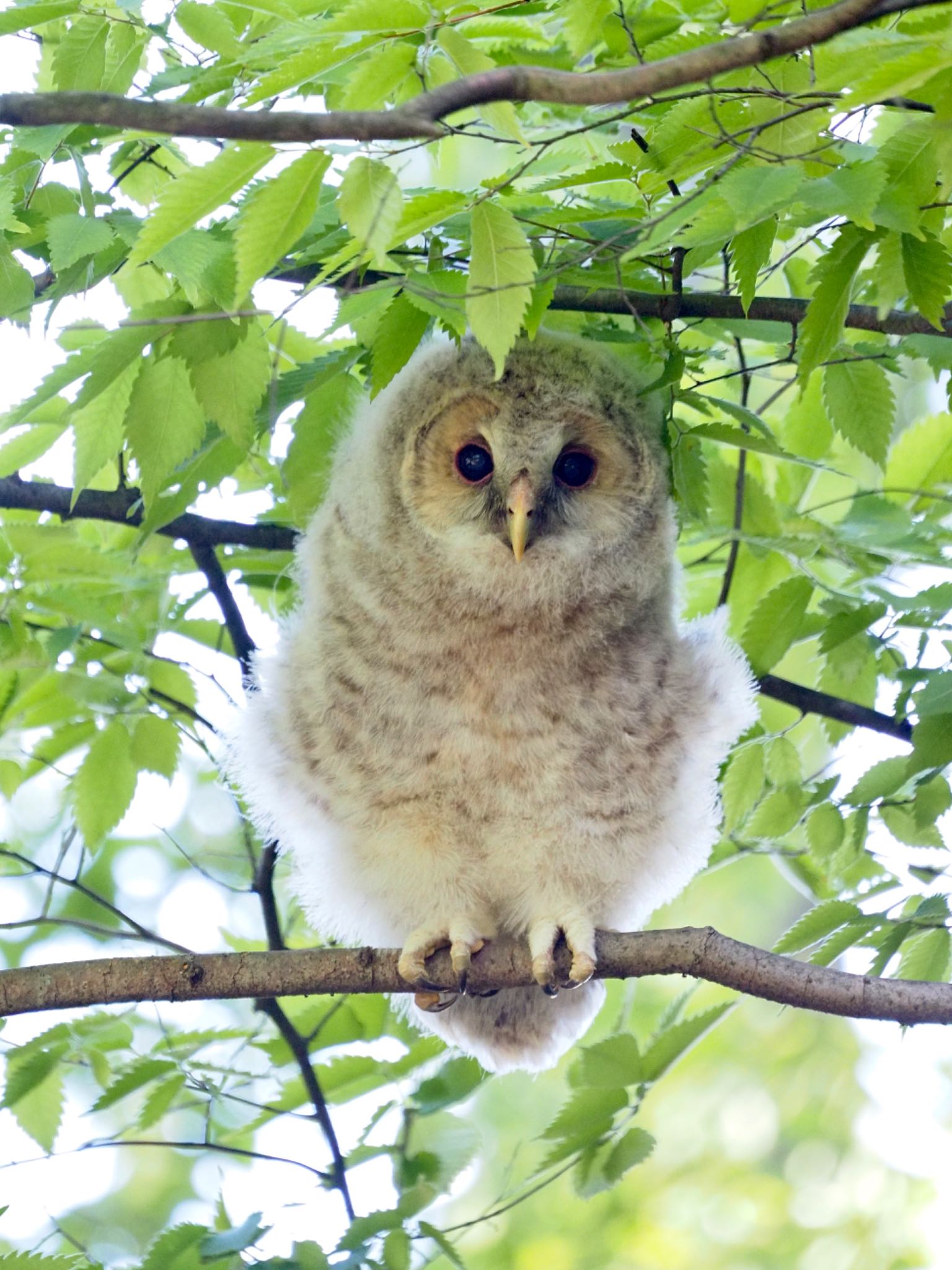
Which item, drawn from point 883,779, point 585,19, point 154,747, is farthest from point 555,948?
point 585,19

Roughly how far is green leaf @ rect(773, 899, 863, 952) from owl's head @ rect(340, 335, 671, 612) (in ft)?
2.59

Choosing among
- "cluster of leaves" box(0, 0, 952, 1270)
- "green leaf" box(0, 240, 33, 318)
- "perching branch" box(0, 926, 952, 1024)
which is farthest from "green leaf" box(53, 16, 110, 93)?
"perching branch" box(0, 926, 952, 1024)

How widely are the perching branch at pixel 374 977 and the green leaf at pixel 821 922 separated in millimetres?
143

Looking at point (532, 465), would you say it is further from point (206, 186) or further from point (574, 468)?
point (206, 186)

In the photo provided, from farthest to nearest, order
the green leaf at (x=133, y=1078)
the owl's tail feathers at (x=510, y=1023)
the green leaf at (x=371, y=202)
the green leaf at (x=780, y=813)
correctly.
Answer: the owl's tail feathers at (x=510, y=1023)
the green leaf at (x=780, y=813)
the green leaf at (x=133, y=1078)
the green leaf at (x=371, y=202)

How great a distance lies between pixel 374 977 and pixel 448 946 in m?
0.42

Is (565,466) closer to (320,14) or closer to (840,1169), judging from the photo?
(320,14)

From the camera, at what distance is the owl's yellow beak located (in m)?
2.41

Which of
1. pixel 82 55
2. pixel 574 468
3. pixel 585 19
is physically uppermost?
pixel 82 55

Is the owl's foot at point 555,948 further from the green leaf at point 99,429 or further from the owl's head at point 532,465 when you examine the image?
the green leaf at point 99,429

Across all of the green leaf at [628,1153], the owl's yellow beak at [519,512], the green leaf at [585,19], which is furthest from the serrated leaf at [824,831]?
the green leaf at [585,19]

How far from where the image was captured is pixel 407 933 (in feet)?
9.39

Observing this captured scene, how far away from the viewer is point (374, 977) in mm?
2156

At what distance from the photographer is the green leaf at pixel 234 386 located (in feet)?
6.66
